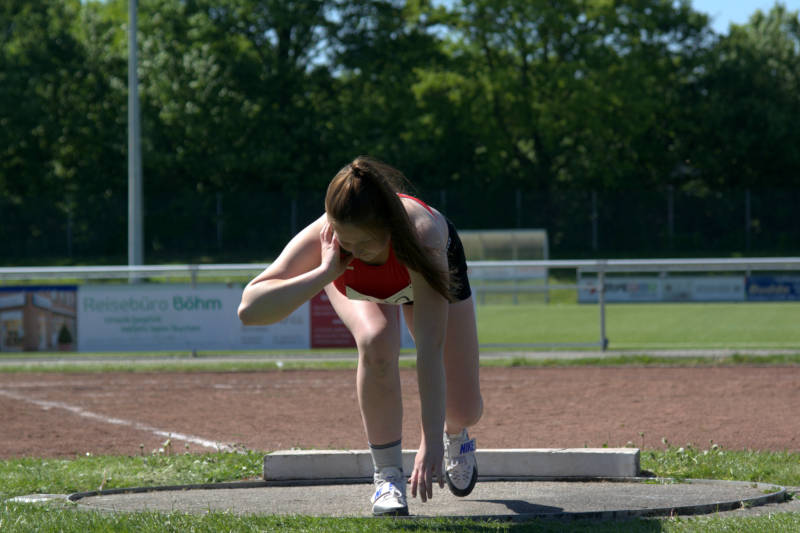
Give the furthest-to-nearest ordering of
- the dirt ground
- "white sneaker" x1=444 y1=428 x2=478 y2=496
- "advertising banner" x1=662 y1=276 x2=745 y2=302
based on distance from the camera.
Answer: "advertising banner" x1=662 y1=276 x2=745 y2=302 → the dirt ground → "white sneaker" x1=444 y1=428 x2=478 y2=496

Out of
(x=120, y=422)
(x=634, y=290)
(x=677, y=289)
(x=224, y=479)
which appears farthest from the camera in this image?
(x=677, y=289)

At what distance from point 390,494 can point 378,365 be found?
1.85 ft

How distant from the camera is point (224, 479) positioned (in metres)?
5.76

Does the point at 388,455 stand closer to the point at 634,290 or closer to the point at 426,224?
the point at 426,224

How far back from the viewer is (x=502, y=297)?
907 inches

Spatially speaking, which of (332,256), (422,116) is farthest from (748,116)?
(332,256)

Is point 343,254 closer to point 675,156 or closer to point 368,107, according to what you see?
point 368,107

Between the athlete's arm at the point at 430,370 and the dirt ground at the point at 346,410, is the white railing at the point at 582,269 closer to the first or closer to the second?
the dirt ground at the point at 346,410

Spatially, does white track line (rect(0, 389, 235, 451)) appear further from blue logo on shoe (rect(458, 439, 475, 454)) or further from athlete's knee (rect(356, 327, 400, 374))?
athlete's knee (rect(356, 327, 400, 374))

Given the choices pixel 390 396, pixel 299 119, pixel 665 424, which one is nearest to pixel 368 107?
pixel 299 119

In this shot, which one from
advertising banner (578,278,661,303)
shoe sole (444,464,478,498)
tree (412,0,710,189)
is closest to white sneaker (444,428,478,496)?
shoe sole (444,464,478,498)

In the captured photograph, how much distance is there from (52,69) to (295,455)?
3862 centimetres

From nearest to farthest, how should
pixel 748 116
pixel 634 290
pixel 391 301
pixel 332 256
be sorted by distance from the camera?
1. pixel 332 256
2. pixel 391 301
3. pixel 634 290
4. pixel 748 116

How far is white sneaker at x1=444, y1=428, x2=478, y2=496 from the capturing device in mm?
4766
